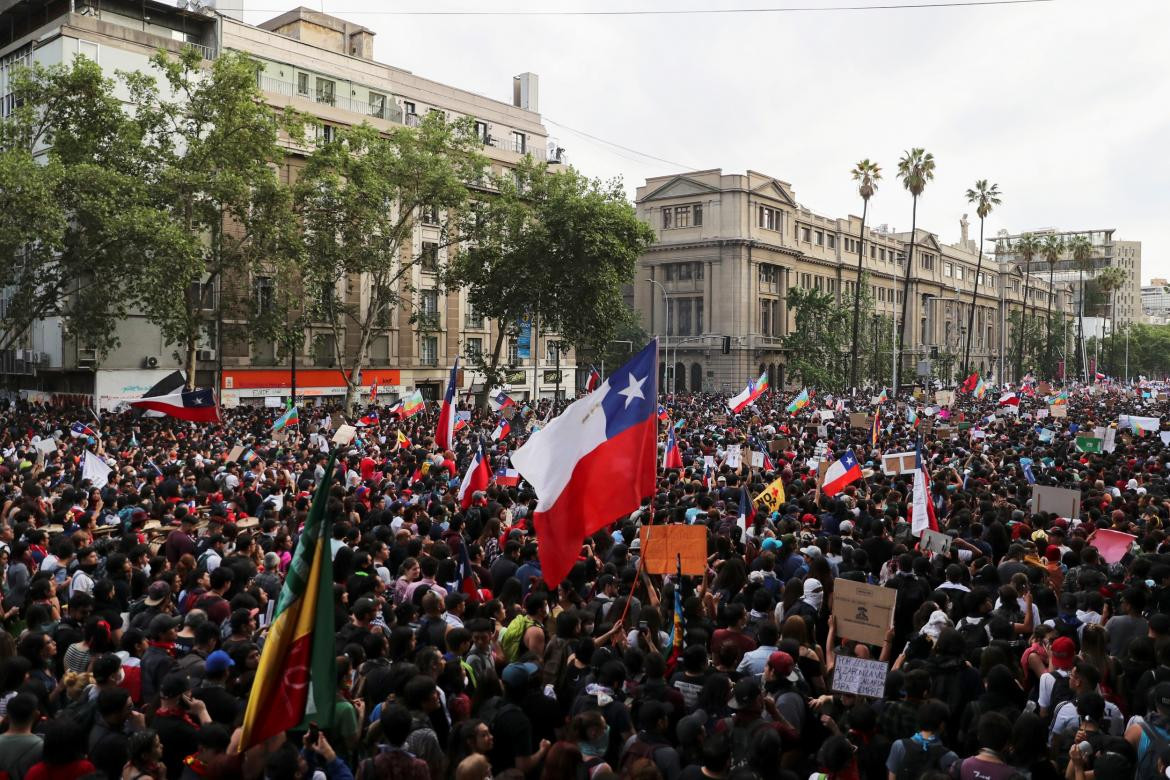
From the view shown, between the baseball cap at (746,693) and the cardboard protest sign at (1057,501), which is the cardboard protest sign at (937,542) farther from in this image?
the baseball cap at (746,693)

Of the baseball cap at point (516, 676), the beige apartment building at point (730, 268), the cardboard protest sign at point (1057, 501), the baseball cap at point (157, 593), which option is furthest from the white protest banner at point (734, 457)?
the beige apartment building at point (730, 268)

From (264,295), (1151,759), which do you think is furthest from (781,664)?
(264,295)

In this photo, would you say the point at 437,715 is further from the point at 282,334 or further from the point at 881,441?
the point at 282,334

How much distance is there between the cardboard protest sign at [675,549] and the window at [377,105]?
4678cm

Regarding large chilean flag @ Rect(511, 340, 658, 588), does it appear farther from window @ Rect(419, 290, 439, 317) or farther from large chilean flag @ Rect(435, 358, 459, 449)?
window @ Rect(419, 290, 439, 317)

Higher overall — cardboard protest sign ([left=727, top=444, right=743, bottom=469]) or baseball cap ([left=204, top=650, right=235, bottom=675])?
cardboard protest sign ([left=727, top=444, right=743, bottom=469])

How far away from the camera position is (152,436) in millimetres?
24469

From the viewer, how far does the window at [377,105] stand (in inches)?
2003

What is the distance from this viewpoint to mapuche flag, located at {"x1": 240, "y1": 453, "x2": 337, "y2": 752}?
454 cm

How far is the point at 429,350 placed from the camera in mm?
54281

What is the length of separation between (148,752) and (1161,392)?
79210mm

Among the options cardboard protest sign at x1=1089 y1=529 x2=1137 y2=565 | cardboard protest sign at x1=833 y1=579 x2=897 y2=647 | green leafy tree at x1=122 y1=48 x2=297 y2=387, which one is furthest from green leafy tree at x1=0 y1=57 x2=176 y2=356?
cardboard protest sign at x1=1089 y1=529 x2=1137 y2=565

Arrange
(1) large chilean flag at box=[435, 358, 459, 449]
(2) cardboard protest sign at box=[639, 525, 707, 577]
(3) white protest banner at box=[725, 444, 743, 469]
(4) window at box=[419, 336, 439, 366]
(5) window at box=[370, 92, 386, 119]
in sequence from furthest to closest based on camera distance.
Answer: (4) window at box=[419, 336, 439, 366] → (5) window at box=[370, 92, 386, 119] → (3) white protest banner at box=[725, 444, 743, 469] → (1) large chilean flag at box=[435, 358, 459, 449] → (2) cardboard protest sign at box=[639, 525, 707, 577]

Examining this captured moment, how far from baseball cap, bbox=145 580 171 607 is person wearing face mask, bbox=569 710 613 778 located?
4.11 m
